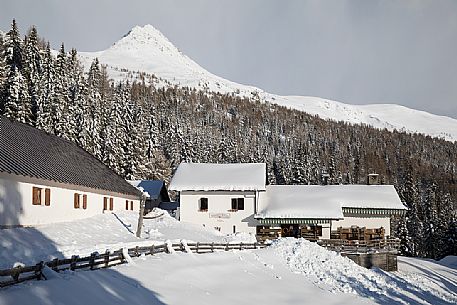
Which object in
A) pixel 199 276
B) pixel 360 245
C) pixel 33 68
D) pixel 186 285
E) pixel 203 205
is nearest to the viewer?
pixel 186 285

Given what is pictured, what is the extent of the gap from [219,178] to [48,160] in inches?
693

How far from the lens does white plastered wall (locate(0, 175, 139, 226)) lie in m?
24.0

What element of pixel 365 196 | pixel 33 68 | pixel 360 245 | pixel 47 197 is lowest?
pixel 360 245

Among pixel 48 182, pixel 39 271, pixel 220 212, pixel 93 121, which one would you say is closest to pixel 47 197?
pixel 48 182

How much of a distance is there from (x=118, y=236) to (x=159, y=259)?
9.69 metres

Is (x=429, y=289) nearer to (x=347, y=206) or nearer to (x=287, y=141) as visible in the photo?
(x=347, y=206)

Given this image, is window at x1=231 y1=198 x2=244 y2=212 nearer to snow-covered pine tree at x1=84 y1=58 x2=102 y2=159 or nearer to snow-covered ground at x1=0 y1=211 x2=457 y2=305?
snow-covered ground at x1=0 y1=211 x2=457 y2=305

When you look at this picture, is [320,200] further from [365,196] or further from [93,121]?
[93,121]

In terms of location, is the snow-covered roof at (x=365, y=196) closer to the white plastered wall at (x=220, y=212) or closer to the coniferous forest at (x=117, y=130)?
the white plastered wall at (x=220, y=212)

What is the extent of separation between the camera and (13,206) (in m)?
24.6

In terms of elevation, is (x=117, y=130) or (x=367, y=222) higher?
(x=117, y=130)

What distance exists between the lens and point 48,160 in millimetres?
31062

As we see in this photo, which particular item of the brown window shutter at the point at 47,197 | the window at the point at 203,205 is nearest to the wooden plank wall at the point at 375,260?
the window at the point at 203,205

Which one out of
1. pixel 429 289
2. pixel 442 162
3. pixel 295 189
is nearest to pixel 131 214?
pixel 295 189
